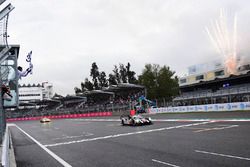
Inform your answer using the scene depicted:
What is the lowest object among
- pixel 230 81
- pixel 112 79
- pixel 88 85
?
pixel 230 81

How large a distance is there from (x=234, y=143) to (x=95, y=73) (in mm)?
109290

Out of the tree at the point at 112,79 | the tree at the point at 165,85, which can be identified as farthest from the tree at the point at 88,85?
the tree at the point at 165,85

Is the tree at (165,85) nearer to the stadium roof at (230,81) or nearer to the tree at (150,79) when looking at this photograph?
the tree at (150,79)

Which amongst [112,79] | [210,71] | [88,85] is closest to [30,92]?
[88,85]

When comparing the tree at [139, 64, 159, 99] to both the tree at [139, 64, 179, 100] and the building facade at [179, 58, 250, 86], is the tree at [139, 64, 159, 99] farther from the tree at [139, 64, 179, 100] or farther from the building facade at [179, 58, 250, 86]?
the building facade at [179, 58, 250, 86]

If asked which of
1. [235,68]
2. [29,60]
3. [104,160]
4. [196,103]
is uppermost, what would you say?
[235,68]

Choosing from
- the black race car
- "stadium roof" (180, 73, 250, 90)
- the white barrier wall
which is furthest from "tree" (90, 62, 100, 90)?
the black race car

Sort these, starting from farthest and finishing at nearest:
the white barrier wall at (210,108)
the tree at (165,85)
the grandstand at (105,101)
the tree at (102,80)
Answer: the tree at (102,80) → the tree at (165,85) → the grandstand at (105,101) → the white barrier wall at (210,108)

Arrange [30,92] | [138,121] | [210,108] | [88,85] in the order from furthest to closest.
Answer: [30,92] → [88,85] → [210,108] → [138,121]

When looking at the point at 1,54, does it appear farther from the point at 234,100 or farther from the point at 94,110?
the point at 94,110

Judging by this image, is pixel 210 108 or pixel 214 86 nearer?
pixel 210 108

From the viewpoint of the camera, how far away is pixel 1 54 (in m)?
11.7

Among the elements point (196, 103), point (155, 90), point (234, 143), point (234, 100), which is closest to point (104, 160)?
point (234, 143)

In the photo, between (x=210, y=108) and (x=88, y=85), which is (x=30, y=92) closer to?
(x=88, y=85)
